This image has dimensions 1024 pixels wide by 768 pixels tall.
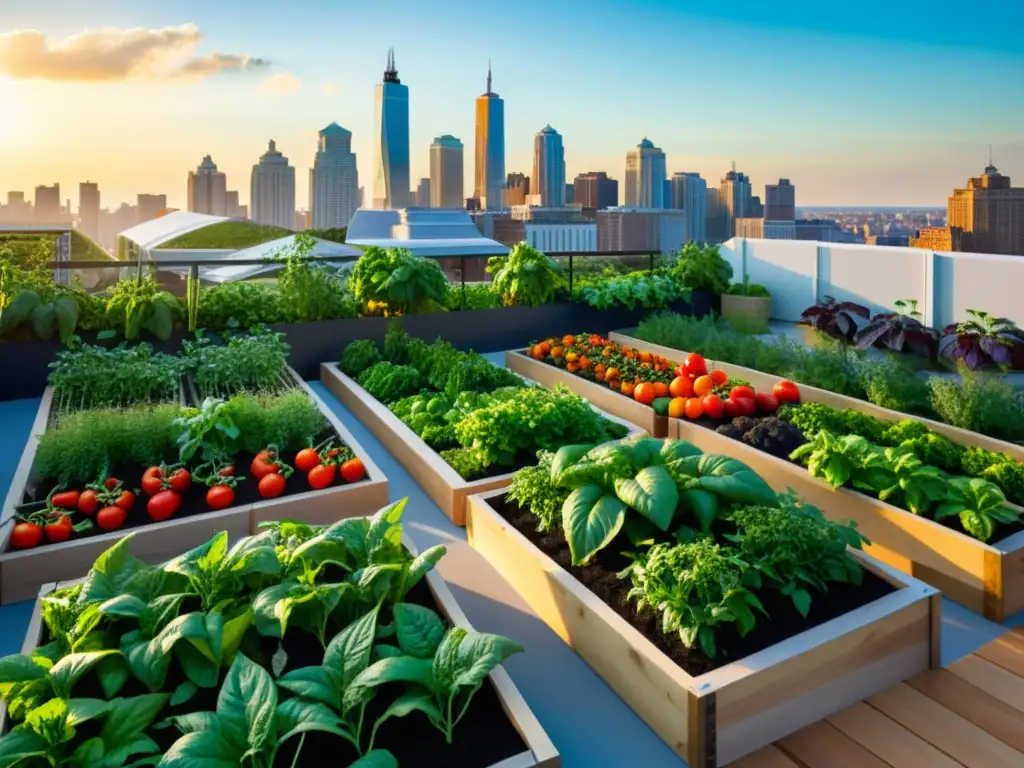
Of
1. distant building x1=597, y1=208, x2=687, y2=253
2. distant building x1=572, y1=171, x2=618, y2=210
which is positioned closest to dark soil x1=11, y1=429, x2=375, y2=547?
Answer: distant building x1=597, y1=208, x2=687, y2=253

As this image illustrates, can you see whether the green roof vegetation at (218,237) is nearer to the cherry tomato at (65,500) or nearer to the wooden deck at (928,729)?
the cherry tomato at (65,500)

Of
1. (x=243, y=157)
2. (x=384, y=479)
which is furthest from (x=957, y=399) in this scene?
(x=243, y=157)

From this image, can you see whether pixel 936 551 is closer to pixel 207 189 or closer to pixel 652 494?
pixel 652 494

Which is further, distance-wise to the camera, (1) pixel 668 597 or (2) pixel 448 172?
(2) pixel 448 172

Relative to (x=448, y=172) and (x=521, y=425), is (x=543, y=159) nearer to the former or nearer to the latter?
(x=448, y=172)

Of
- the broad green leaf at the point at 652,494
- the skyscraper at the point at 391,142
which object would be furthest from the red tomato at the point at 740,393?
the skyscraper at the point at 391,142

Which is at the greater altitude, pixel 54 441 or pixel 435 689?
pixel 54 441

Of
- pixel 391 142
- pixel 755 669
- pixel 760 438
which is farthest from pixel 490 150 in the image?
pixel 755 669
